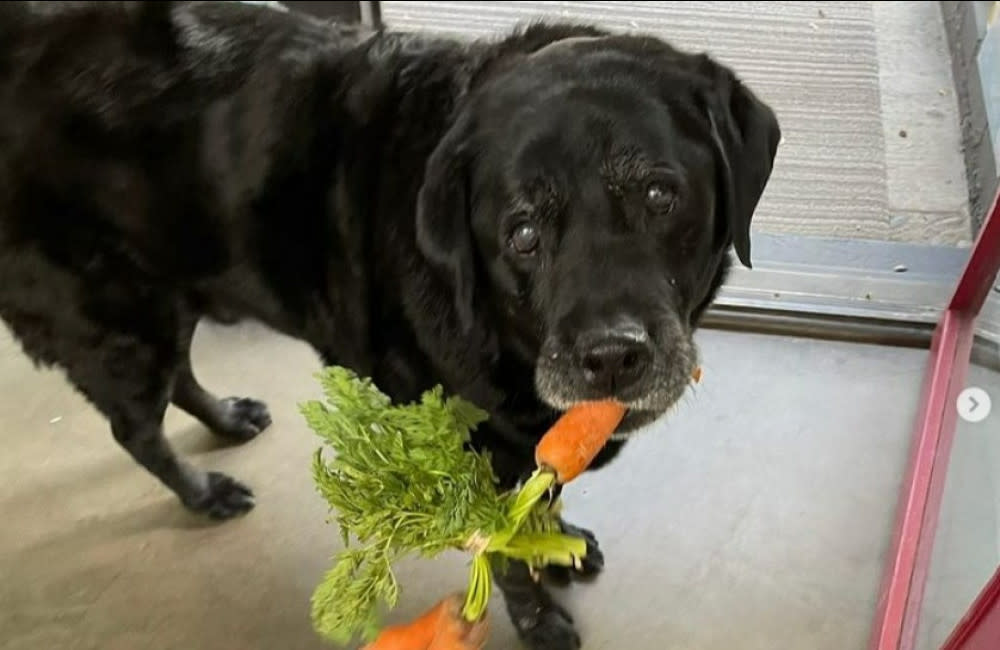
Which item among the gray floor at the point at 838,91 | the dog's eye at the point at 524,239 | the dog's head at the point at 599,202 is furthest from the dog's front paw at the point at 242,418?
the gray floor at the point at 838,91

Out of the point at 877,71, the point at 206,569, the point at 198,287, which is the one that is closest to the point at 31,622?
the point at 206,569

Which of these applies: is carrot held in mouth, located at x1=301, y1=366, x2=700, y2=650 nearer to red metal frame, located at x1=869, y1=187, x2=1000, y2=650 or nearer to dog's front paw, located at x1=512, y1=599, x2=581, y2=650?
dog's front paw, located at x1=512, y1=599, x2=581, y2=650

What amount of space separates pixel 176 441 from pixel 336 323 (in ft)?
2.24

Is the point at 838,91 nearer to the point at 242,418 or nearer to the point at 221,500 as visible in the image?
the point at 242,418

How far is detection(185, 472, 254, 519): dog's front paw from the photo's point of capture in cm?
191

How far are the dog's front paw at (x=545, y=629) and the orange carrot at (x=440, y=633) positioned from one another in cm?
26

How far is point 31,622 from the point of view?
5.89ft

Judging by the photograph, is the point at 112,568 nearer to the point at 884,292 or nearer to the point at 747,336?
the point at 747,336

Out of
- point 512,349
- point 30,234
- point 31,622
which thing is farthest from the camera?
point 31,622

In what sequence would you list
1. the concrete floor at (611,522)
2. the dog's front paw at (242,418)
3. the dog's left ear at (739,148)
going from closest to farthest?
the dog's left ear at (739,148), the concrete floor at (611,522), the dog's front paw at (242,418)

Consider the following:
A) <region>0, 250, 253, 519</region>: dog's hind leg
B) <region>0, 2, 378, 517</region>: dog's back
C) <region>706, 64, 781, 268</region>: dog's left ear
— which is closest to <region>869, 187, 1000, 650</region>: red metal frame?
<region>706, 64, 781, 268</region>: dog's left ear

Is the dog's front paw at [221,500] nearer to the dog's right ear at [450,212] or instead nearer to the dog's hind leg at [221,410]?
the dog's hind leg at [221,410]

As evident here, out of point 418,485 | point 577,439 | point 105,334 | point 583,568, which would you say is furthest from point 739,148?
point 105,334

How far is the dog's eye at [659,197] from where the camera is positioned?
1229 mm
